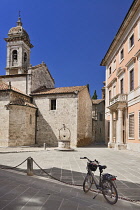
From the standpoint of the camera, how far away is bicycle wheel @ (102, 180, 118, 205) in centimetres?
401

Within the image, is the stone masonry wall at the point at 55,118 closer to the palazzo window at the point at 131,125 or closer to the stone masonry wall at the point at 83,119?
the stone masonry wall at the point at 83,119

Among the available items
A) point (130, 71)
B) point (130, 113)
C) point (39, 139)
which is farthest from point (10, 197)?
point (39, 139)

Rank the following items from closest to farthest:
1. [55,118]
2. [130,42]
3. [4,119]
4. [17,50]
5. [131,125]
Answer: [131,125], [130,42], [4,119], [55,118], [17,50]

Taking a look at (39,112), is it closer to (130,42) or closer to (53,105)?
(53,105)

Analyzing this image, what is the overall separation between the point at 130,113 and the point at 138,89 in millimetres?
2609

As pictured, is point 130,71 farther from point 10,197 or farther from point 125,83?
point 10,197

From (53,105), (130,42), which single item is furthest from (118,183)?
(53,105)

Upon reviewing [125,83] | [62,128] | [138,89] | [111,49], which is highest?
[111,49]

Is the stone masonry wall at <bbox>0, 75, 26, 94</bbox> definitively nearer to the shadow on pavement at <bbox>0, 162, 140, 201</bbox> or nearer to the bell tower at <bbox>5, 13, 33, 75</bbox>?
the bell tower at <bbox>5, 13, 33, 75</bbox>

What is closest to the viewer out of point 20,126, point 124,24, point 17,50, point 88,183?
point 88,183

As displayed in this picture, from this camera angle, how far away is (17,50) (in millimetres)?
29969

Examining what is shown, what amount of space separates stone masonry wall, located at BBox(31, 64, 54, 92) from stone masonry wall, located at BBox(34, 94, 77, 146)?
2.91 m

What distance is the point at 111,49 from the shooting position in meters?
21.7

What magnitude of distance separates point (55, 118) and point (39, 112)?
235cm
